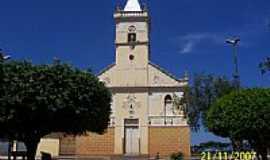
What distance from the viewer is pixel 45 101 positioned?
25391mm

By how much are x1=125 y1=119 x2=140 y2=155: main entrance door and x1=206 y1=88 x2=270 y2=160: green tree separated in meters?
23.3

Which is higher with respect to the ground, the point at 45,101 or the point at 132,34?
the point at 132,34

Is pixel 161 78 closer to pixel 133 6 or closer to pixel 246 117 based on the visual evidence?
pixel 133 6

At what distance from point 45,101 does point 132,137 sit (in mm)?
29952

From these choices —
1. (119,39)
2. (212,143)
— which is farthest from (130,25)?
(212,143)

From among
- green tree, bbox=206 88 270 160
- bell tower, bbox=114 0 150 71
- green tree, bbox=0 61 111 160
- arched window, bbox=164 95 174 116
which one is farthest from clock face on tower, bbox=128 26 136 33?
green tree, bbox=0 61 111 160

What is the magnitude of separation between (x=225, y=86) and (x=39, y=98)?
18245mm

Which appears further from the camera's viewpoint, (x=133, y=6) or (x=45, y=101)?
(x=133, y=6)

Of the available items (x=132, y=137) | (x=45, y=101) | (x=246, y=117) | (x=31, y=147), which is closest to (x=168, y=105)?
(x=132, y=137)

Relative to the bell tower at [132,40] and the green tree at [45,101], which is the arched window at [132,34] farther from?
the green tree at [45,101]

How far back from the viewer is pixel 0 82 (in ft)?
85.8

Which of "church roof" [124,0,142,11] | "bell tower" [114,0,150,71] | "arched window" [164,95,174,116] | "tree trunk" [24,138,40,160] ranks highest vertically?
"church roof" [124,0,142,11]

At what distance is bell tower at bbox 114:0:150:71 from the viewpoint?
5584 cm

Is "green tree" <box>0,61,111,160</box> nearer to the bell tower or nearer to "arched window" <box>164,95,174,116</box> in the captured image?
"arched window" <box>164,95,174,116</box>
